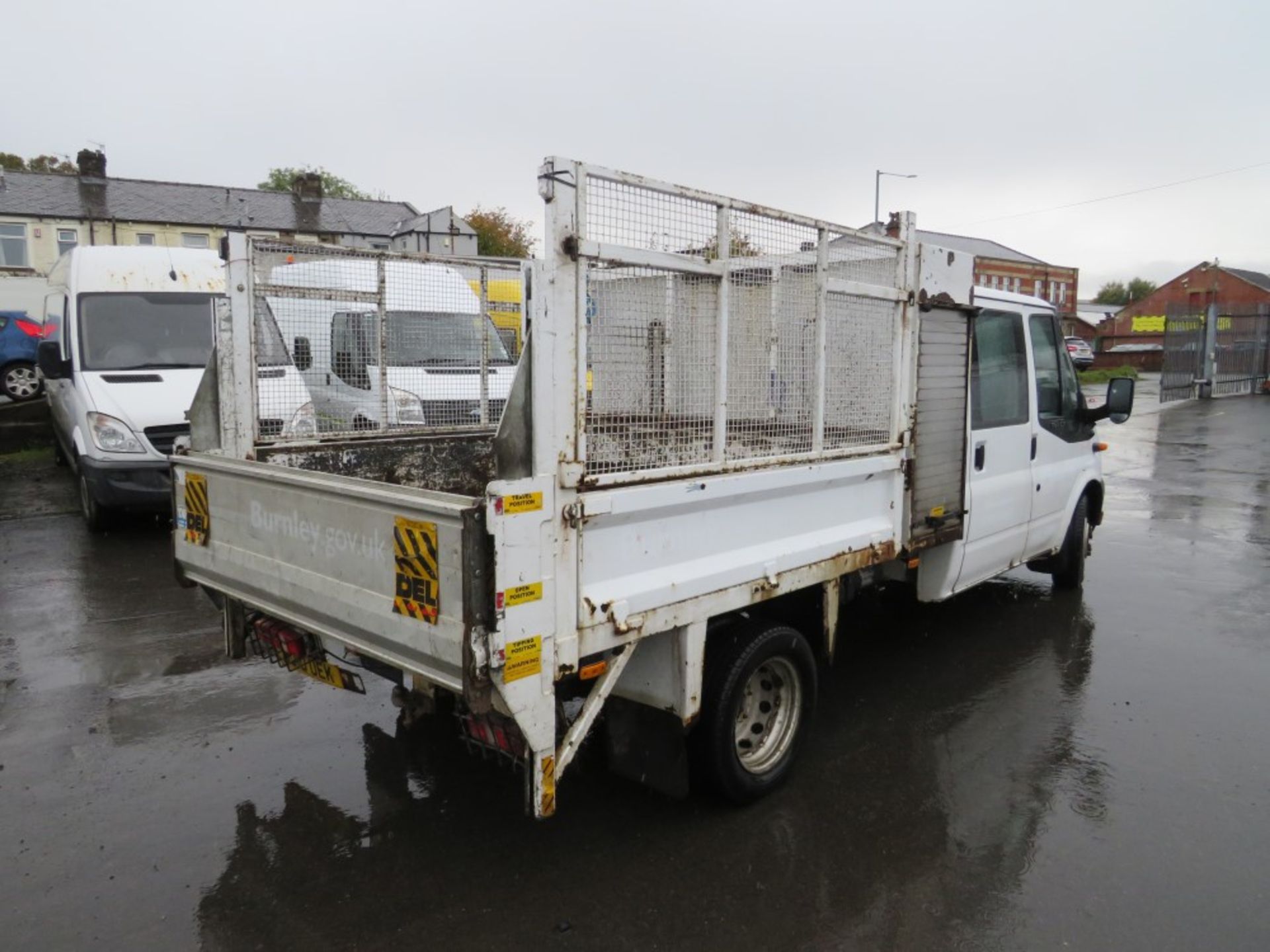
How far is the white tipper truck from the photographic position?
2771 mm

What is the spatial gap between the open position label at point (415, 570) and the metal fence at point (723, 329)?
0.59 m

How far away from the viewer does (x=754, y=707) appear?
385cm

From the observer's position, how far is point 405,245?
84.3ft

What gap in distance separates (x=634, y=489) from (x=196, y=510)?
2.14 meters

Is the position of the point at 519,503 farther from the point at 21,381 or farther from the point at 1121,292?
the point at 1121,292

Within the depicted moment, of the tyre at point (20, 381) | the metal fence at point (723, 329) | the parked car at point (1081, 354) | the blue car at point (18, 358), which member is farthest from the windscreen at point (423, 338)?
the parked car at point (1081, 354)

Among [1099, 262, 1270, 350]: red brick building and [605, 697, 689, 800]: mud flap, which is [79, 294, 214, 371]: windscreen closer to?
[605, 697, 689, 800]: mud flap

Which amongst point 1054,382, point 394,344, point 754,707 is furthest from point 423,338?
point 1054,382

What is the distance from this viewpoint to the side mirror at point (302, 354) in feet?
15.9

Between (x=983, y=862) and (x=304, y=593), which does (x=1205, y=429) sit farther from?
(x=304, y=593)

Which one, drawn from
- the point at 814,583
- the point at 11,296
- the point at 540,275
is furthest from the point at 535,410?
the point at 11,296

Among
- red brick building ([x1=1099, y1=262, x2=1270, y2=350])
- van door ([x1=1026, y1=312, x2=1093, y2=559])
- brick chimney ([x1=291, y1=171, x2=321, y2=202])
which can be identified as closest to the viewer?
van door ([x1=1026, y1=312, x2=1093, y2=559])

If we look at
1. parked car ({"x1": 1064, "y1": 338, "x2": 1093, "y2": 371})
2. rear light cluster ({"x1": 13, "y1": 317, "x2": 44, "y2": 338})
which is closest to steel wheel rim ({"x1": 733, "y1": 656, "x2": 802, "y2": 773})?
rear light cluster ({"x1": 13, "y1": 317, "x2": 44, "y2": 338})

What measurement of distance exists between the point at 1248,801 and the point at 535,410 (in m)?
3.50
